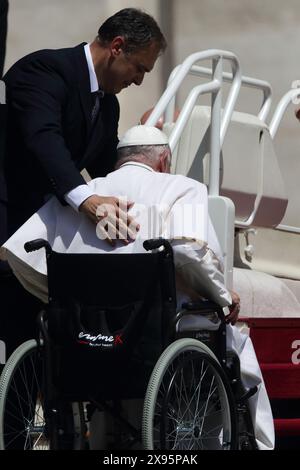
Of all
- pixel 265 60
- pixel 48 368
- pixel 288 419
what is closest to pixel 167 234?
pixel 48 368

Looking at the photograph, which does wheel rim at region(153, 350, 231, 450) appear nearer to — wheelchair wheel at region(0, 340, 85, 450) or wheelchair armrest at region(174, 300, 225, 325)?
wheelchair armrest at region(174, 300, 225, 325)

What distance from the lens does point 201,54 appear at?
5.54 meters

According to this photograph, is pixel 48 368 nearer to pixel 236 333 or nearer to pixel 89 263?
pixel 89 263

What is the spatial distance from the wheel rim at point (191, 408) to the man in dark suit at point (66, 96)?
75 centimetres

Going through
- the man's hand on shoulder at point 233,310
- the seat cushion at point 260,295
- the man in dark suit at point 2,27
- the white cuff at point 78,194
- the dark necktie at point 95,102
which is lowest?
the seat cushion at point 260,295

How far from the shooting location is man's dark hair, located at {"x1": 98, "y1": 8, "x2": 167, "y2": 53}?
455 cm

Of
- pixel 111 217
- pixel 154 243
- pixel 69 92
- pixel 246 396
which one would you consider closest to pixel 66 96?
pixel 69 92

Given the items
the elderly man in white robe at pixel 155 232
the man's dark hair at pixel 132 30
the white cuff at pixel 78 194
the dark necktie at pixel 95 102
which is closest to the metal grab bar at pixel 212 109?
the dark necktie at pixel 95 102

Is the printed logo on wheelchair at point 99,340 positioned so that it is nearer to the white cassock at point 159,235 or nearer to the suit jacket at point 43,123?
the white cassock at point 159,235

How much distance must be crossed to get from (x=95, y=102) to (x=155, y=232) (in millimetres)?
664

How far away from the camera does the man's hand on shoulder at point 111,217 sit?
13.8 ft

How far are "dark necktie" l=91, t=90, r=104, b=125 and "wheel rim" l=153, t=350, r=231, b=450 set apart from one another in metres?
1.04

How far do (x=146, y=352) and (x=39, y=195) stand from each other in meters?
0.80

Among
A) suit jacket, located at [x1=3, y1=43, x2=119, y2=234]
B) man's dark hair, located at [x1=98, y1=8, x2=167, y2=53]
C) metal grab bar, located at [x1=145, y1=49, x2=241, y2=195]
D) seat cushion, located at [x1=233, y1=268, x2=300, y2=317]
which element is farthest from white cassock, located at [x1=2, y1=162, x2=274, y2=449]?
seat cushion, located at [x1=233, y1=268, x2=300, y2=317]
